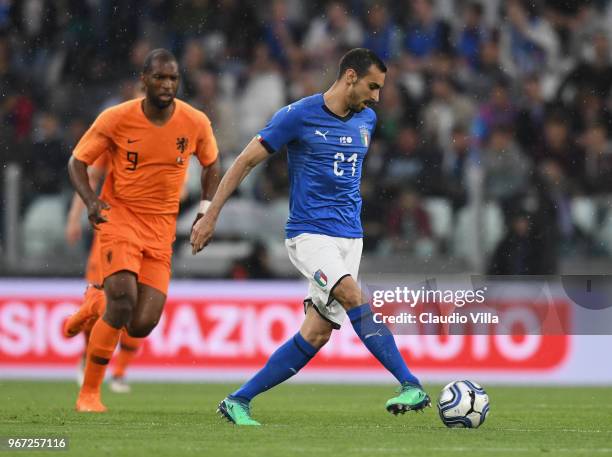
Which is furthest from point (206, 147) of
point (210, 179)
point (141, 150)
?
point (141, 150)

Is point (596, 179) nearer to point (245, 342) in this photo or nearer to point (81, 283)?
point (245, 342)

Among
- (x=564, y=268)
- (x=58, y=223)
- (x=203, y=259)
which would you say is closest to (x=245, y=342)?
(x=203, y=259)

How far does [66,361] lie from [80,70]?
3.83 m

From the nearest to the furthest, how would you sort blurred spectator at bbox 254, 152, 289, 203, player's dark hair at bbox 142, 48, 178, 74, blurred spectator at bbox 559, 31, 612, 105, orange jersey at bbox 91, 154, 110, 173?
player's dark hair at bbox 142, 48, 178, 74
orange jersey at bbox 91, 154, 110, 173
blurred spectator at bbox 254, 152, 289, 203
blurred spectator at bbox 559, 31, 612, 105

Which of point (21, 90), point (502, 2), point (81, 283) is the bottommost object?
point (81, 283)

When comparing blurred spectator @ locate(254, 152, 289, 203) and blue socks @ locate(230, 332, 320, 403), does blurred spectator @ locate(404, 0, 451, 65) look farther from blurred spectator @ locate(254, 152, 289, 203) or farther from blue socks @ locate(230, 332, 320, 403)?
blue socks @ locate(230, 332, 320, 403)

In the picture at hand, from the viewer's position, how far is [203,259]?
44.4ft

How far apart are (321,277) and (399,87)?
753cm

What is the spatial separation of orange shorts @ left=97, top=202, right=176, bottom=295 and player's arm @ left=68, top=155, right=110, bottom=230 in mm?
183

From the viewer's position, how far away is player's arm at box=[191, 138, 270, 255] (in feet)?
24.6

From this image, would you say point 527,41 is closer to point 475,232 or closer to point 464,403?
point 475,232

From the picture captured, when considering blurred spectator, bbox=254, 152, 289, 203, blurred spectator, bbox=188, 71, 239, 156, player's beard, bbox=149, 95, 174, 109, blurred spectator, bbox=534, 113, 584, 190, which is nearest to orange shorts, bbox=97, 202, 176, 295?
player's beard, bbox=149, 95, 174, 109

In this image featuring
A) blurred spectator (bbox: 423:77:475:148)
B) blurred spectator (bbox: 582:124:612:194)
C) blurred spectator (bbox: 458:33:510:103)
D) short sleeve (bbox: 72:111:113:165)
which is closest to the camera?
short sleeve (bbox: 72:111:113:165)

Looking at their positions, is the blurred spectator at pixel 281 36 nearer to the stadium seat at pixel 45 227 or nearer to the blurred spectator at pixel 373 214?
the blurred spectator at pixel 373 214
